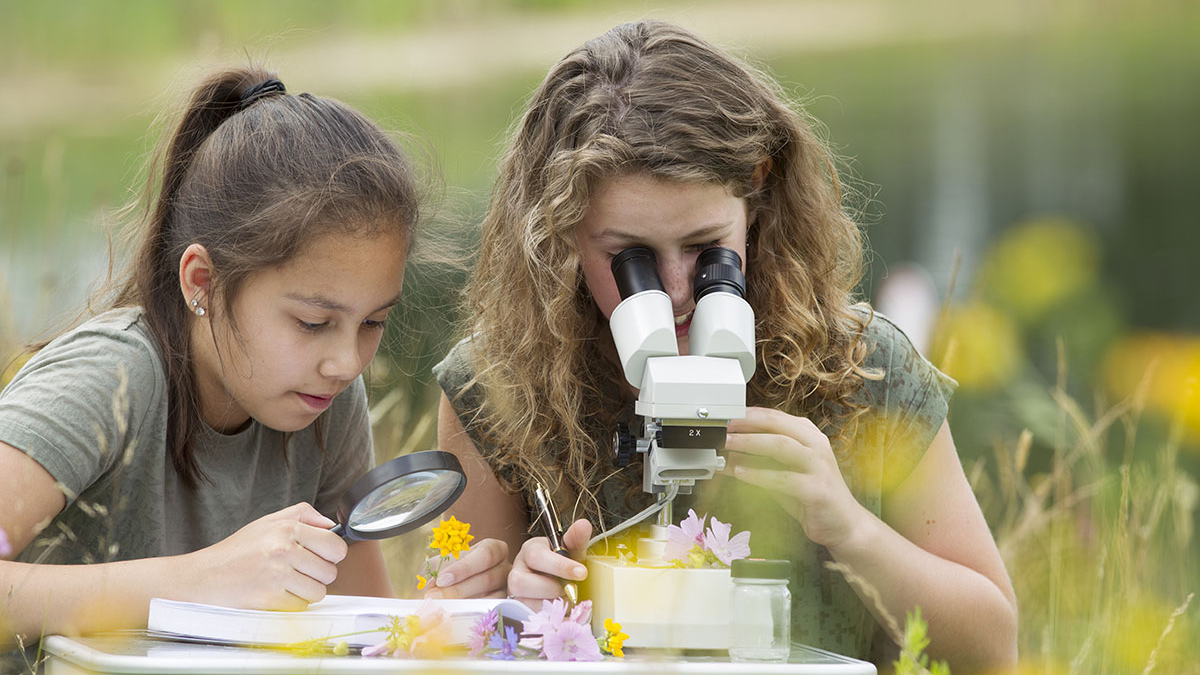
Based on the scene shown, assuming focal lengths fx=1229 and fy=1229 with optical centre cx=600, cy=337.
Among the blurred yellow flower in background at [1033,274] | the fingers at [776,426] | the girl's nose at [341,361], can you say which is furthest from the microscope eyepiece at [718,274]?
the blurred yellow flower in background at [1033,274]

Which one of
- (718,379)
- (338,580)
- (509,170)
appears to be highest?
(509,170)

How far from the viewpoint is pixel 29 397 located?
5.34ft

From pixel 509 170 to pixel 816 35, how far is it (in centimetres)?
740

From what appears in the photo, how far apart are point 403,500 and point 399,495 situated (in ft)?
0.06

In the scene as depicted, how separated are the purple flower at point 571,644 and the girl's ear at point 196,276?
0.89 metres

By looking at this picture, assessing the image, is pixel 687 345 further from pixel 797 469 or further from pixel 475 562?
pixel 475 562

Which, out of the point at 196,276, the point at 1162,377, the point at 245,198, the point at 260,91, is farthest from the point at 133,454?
the point at 1162,377

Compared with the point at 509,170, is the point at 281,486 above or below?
below

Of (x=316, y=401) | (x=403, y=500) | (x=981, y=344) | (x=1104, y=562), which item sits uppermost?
(x=981, y=344)

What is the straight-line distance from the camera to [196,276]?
189 cm

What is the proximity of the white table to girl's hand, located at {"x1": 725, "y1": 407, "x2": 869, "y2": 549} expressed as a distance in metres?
0.28

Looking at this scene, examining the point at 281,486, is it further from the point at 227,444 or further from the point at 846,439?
the point at 846,439

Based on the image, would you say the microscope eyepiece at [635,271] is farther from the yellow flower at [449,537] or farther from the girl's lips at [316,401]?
the girl's lips at [316,401]

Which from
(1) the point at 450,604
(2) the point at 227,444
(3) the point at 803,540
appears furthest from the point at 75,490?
(3) the point at 803,540
